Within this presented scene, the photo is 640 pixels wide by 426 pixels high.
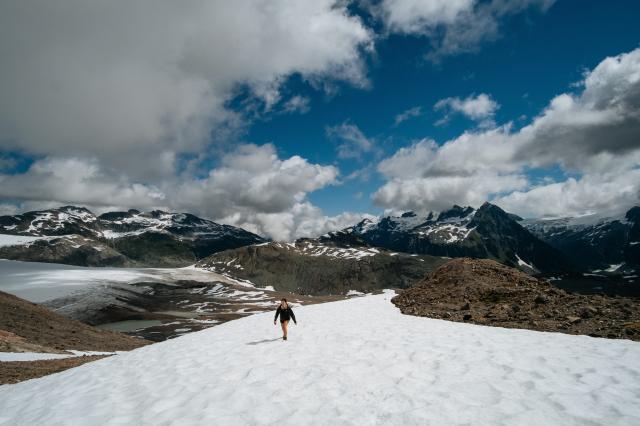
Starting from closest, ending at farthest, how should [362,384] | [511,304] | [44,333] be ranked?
[362,384]
[511,304]
[44,333]

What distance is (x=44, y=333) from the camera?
39.8 metres

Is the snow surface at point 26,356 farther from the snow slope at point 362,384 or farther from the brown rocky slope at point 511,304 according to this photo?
the brown rocky slope at point 511,304

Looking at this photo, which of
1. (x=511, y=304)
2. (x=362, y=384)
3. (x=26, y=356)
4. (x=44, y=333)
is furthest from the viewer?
(x=44, y=333)

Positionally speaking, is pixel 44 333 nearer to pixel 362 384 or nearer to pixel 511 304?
pixel 362 384

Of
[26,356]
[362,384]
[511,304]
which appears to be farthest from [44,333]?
[511,304]

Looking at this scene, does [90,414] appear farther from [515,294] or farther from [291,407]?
[515,294]

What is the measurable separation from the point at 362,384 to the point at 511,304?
59.5 ft

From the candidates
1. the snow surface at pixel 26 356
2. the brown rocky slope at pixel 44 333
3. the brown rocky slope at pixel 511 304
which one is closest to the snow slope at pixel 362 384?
the brown rocky slope at pixel 511 304

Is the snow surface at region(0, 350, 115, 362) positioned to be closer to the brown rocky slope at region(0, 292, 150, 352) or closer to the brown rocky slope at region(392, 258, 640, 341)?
the brown rocky slope at region(0, 292, 150, 352)

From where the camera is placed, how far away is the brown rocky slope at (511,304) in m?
18.0

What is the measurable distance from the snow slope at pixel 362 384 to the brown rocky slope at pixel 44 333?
75.9 ft

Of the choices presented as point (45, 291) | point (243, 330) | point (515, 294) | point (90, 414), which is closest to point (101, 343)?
point (243, 330)

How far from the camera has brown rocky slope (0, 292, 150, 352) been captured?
33406 mm

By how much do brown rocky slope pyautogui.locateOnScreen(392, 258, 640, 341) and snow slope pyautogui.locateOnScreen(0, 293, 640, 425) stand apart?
2705 millimetres
